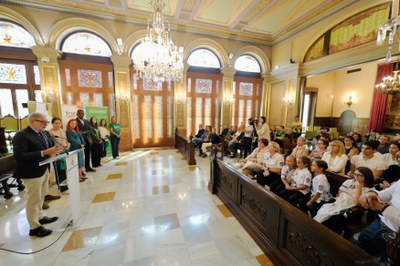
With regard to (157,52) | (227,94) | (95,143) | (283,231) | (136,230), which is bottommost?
(136,230)

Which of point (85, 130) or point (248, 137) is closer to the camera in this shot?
point (85, 130)

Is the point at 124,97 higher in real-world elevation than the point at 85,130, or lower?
higher

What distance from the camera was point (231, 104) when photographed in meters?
7.54

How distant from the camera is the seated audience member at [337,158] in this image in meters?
2.38

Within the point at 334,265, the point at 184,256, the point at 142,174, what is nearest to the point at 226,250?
the point at 184,256

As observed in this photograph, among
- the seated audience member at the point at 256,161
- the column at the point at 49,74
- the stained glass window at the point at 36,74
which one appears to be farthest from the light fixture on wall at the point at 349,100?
the stained glass window at the point at 36,74

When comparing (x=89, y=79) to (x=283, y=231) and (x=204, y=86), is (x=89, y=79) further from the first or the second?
(x=283, y=231)

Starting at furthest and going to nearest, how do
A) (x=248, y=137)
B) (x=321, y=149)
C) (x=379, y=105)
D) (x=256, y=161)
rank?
(x=379, y=105), (x=248, y=137), (x=256, y=161), (x=321, y=149)

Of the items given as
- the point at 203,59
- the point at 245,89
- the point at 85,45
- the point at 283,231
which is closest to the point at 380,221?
the point at 283,231

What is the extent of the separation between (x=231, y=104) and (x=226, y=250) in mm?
6436

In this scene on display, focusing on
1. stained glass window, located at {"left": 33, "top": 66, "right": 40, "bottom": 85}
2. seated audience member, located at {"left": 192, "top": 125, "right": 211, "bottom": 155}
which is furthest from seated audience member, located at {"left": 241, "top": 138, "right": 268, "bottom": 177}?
stained glass window, located at {"left": 33, "top": 66, "right": 40, "bottom": 85}

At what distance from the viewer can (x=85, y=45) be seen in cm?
590

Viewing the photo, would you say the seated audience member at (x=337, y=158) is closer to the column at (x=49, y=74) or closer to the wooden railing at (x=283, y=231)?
the wooden railing at (x=283, y=231)

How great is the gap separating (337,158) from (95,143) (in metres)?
5.22
